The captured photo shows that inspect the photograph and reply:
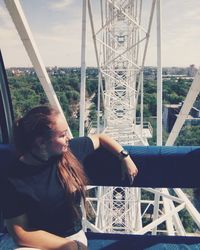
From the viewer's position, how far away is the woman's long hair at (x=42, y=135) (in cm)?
141

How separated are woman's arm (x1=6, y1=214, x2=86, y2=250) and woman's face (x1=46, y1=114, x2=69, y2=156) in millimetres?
283

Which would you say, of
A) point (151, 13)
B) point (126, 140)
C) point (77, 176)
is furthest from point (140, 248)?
point (126, 140)

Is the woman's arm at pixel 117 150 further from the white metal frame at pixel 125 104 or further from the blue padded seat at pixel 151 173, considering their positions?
the white metal frame at pixel 125 104

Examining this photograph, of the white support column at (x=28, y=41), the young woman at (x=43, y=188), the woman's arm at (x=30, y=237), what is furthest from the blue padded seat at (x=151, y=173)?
the white support column at (x=28, y=41)

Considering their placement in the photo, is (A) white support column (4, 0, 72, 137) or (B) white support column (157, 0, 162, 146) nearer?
(A) white support column (4, 0, 72, 137)

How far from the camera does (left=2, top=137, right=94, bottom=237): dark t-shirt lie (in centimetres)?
132

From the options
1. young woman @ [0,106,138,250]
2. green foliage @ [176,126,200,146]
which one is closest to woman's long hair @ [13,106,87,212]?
young woman @ [0,106,138,250]

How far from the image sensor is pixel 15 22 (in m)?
2.60

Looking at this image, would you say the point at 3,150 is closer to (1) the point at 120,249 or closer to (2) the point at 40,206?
(2) the point at 40,206

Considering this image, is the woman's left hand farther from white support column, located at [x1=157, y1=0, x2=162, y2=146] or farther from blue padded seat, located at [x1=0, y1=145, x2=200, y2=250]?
white support column, located at [x1=157, y1=0, x2=162, y2=146]

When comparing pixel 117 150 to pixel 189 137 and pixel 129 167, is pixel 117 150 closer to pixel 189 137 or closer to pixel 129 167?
pixel 129 167

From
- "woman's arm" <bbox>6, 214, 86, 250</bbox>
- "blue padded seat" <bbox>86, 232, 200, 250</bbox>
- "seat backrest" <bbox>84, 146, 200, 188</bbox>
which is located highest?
"seat backrest" <bbox>84, 146, 200, 188</bbox>

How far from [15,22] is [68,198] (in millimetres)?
1663

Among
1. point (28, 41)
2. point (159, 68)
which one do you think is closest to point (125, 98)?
point (159, 68)
